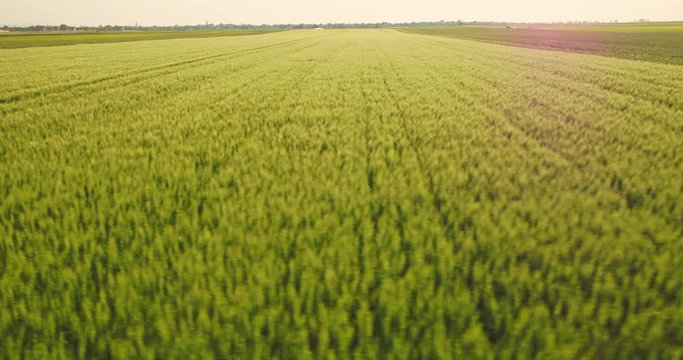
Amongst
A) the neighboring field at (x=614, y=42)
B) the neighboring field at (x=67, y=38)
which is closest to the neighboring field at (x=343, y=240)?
the neighboring field at (x=614, y=42)

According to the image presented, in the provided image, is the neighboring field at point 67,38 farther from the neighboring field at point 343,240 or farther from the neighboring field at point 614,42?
the neighboring field at point 343,240

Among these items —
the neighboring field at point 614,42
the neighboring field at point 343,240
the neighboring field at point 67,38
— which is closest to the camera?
the neighboring field at point 343,240

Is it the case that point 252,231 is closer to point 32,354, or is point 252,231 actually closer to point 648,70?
point 32,354

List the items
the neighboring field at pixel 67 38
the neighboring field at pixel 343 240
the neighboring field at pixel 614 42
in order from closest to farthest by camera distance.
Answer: the neighboring field at pixel 343 240 < the neighboring field at pixel 614 42 < the neighboring field at pixel 67 38

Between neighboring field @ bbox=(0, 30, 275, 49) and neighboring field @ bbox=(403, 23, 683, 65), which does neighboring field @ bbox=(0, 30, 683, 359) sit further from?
neighboring field @ bbox=(0, 30, 275, 49)

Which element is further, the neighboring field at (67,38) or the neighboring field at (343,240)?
the neighboring field at (67,38)

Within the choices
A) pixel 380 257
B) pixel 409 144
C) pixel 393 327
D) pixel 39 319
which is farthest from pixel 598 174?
pixel 39 319

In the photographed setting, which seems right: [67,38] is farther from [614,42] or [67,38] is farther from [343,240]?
[343,240]

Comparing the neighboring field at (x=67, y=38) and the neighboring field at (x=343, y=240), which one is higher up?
the neighboring field at (x=67, y=38)

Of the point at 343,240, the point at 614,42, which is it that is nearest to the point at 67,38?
the point at 614,42
